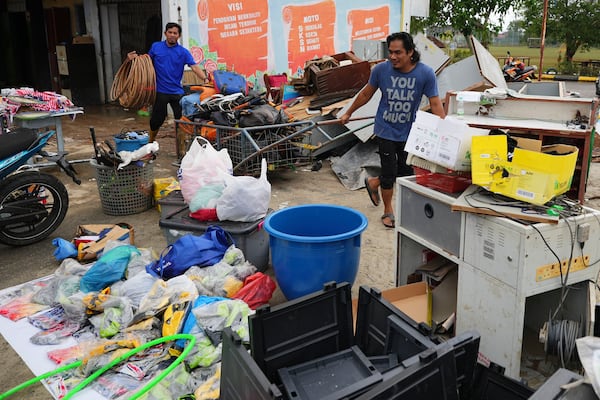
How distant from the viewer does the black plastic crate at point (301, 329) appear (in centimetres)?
227

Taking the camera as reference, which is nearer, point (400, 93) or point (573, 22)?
point (400, 93)

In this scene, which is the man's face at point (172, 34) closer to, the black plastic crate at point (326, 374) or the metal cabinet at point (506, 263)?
the metal cabinet at point (506, 263)

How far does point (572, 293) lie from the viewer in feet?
8.93

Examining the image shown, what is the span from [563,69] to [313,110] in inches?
839

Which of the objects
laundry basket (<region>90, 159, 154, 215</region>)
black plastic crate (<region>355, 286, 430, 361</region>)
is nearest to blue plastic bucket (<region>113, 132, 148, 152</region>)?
laundry basket (<region>90, 159, 154, 215</region>)

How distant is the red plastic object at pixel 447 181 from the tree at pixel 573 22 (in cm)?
2646

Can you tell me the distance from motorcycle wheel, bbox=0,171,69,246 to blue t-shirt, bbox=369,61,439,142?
277cm

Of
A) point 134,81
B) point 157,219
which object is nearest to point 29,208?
point 157,219

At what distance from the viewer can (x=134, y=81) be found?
6.45m

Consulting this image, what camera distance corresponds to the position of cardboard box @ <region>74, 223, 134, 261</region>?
4.11m

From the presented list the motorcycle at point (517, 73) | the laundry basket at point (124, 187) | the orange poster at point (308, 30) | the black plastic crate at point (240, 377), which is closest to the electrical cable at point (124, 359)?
the black plastic crate at point (240, 377)

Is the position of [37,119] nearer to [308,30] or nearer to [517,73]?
[308,30]

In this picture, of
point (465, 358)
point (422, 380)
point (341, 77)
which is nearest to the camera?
point (422, 380)

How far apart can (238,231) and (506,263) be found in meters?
1.92
